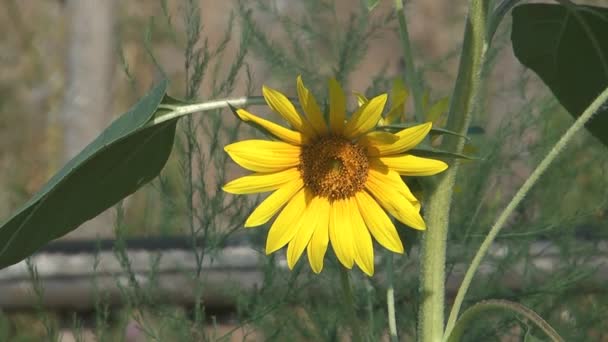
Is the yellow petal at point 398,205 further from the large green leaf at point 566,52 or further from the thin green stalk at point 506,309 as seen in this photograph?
the large green leaf at point 566,52

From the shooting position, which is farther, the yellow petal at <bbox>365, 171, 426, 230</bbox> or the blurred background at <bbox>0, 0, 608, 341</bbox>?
the blurred background at <bbox>0, 0, 608, 341</bbox>

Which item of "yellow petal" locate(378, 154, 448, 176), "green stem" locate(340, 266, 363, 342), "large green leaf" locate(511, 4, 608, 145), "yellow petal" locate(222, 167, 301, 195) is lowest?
"green stem" locate(340, 266, 363, 342)

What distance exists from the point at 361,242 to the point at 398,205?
0.04m

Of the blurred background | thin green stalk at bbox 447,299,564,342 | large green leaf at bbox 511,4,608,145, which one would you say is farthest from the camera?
the blurred background

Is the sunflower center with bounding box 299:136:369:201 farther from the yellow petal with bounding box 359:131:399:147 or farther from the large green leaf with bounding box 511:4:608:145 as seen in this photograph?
the large green leaf with bounding box 511:4:608:145

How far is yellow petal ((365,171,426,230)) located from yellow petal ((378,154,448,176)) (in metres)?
0.01

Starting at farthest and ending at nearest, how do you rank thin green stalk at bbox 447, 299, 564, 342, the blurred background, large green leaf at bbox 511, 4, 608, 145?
the blurred background < large green leaf at bbox 511, 4, 608, 145 < thin green stalk at bbox 447, 299, 564, 342

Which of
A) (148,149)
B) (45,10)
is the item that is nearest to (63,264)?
(148,149)

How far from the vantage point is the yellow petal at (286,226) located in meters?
0.75

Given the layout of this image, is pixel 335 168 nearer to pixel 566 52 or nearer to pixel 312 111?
pixel 312 111

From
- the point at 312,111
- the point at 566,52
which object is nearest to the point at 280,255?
the point at 566,52

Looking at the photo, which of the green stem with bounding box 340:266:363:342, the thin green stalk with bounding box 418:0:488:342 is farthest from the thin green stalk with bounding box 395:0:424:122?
the green stem with bounding box 340:266:363:342

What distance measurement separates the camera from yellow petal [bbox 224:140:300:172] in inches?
29.5

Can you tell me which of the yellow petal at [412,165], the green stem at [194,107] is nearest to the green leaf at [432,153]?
the yellow petal at [412,165]
